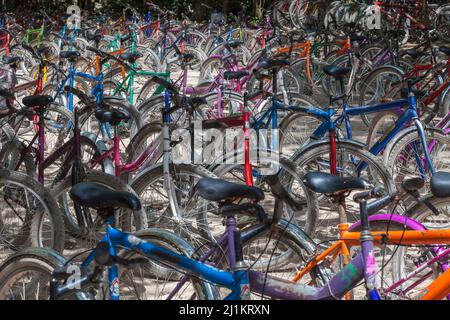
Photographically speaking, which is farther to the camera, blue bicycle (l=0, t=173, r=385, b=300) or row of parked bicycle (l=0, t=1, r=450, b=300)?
row of parked bicycle (l=0, t=1, r=450, b=300)

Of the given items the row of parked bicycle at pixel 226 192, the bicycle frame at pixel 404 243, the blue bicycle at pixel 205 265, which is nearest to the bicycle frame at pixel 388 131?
the row of parked bicycle at pixel 226 192

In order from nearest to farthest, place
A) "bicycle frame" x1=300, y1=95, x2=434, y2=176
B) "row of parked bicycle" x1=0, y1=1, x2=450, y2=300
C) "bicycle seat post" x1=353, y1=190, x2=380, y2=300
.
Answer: "bicycle seat post" x1=353, y1=190, x2=380, y2=300 → "row of parked bicycle" x1=0, y1=1, x2=450, y2=300 → "bicycle frame" x1=300, y1=95, x2=434, y2=176

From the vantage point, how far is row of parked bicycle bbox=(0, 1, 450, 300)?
278 cm

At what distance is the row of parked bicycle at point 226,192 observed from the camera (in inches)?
110

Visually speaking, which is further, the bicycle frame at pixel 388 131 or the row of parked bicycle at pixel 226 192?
the bicycle frame at pixel 388 131

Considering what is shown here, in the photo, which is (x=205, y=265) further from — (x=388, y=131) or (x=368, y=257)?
(x=388, y=131)

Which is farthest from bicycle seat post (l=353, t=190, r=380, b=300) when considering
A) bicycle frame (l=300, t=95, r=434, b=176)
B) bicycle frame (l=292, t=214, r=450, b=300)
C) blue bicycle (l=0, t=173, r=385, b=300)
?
bicycle frame (l=300, t=95, r=434, b=176)

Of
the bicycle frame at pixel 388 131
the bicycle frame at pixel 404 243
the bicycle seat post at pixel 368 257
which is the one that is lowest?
the bicycle seat post at pixel 368 257

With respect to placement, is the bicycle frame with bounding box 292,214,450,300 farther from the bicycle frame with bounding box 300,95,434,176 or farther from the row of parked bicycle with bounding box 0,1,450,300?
the bicycle frame with bounding box 300,95,434,176

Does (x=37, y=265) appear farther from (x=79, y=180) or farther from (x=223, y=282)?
(x=79, y=180)

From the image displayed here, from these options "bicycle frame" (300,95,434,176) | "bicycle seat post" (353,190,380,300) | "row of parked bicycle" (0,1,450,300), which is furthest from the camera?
"bicycle frame" (300,95,434,176)

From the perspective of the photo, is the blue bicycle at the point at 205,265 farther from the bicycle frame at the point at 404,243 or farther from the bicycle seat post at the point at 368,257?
the bicycle frame at the point at 404,243

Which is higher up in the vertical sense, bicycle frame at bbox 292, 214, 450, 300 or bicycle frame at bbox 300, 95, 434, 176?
bicycle frame at bbox 300, 95, 434, 176

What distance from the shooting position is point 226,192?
2.74 metres
